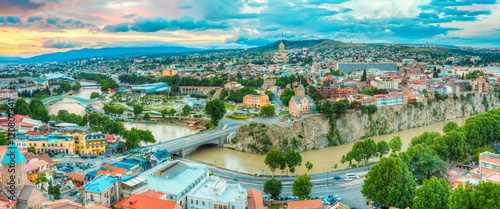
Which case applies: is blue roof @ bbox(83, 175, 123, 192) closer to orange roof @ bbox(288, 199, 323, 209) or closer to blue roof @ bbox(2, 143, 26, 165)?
blue roof @ bbox(2, 143, 26, 165)

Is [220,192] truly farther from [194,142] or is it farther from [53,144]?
[53,144]

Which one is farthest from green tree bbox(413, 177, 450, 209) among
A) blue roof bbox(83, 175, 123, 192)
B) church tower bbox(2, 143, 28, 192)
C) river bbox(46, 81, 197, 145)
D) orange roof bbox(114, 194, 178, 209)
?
river bbox(46, 81, 197, 145)

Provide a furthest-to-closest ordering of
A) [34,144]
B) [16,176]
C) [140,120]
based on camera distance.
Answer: [140,120]
[34,144]
[16,176]

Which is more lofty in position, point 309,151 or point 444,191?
point 444,191

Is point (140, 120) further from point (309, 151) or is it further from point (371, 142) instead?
point (371, 142)

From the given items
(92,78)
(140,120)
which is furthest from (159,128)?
(92,78)

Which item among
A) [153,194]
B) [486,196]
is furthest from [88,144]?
[486,196]
